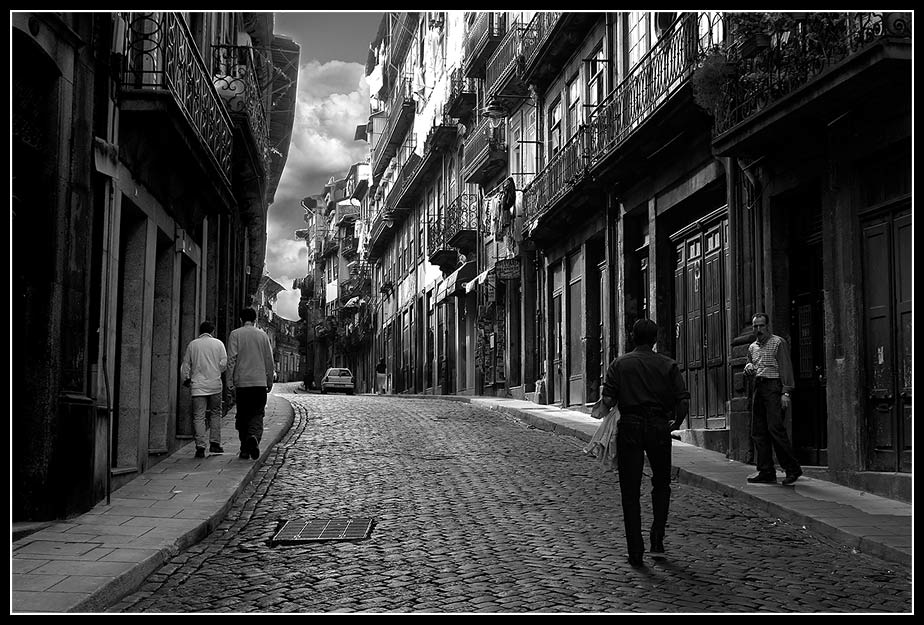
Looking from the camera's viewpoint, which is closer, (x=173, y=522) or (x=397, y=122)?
(x=173, y=522)

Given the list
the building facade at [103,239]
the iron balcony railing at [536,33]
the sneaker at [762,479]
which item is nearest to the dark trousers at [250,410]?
the building facade at [103,239]

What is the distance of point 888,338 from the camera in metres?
10.5

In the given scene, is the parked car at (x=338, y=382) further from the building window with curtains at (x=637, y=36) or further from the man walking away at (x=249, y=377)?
the man walking away at (x=249, y=377)

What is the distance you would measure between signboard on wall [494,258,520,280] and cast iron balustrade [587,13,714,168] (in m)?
7.20

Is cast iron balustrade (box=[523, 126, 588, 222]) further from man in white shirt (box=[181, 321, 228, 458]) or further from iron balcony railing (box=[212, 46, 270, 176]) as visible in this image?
man in white shirt (box=[181, 321, 228, 458])

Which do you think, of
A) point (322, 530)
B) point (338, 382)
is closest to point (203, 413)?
point (322, 530)

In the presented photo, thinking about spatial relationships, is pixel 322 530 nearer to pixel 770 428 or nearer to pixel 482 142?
pixel 770 428

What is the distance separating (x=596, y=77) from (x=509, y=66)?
5.84 m

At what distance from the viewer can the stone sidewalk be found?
622cm

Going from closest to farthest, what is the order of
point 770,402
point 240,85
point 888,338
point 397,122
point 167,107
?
point 888,338, point 167,107, point 770,402, point 240,85, point 397,122

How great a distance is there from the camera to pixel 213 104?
14.1 meters

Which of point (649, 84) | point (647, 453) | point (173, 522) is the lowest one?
point (173, 522)

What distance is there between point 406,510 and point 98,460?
103 inches

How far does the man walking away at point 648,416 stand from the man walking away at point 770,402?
3.40 m
